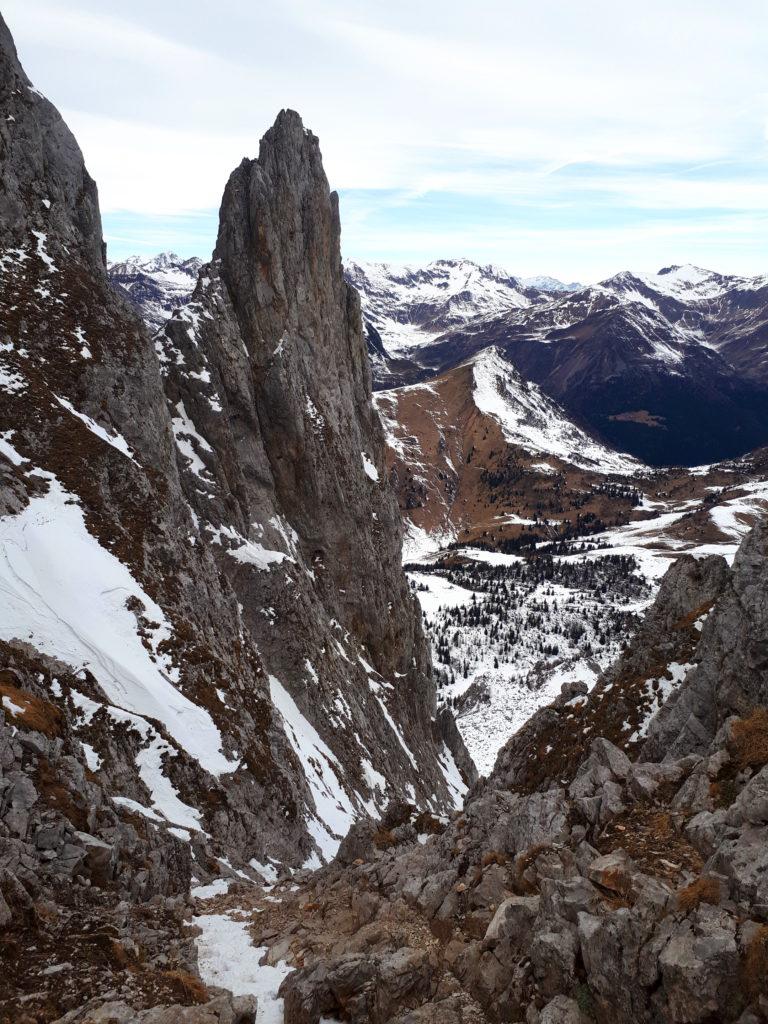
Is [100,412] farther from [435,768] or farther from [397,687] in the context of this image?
[435,768]

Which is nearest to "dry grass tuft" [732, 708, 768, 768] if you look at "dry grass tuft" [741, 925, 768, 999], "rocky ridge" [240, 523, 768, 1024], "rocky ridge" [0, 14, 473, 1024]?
"rocky ridge" [240, 523, 768, 1024]

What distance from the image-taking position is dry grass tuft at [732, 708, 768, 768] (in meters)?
16.1

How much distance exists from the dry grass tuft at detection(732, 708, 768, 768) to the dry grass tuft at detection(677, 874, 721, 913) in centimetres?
614

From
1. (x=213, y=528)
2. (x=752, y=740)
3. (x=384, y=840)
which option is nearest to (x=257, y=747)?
(x=384, y=840)

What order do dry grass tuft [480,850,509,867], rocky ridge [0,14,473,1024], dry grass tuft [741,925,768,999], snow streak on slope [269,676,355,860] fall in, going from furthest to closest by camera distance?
snow streak on slope [269,676,355,860] < dry grass tuft [480,850,509,867] < rocky ridge [0,14,473,1024] < dry grass tuft [741,925,768,999]

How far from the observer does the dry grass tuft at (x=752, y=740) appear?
52.9 ft

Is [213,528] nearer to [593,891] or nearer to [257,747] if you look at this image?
[257,747]

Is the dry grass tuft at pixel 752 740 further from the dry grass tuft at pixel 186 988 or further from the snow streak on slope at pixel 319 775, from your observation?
the snow streak on slope at pixel 319 775

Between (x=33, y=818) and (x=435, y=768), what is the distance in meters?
75.0

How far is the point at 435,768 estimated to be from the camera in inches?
3339

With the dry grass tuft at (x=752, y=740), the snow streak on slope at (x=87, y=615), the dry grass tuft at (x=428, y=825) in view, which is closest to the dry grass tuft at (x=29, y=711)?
the snow streak on slope at (x=87, y=615)

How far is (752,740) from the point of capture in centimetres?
1702

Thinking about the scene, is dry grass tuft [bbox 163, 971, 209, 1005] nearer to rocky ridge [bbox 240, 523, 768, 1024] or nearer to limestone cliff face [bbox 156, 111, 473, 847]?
rocky ridge [bbox 240, 523, 768, 1024]

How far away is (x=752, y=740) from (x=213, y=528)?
48429 millimetres
